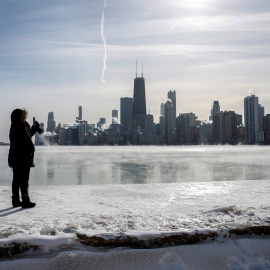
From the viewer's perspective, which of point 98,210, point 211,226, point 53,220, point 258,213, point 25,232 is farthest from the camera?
point 98,210

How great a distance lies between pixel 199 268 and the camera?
2881 millimetres

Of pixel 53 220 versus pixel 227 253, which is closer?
pixel 227 253

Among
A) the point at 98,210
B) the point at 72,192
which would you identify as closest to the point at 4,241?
the point at 98,210

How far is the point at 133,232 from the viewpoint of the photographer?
3318 mm

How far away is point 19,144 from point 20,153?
15 centimetres

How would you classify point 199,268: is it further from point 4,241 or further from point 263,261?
point 4,241

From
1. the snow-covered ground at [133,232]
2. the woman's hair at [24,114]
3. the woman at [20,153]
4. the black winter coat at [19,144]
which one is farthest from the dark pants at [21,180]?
the woman's hair at [24,114]

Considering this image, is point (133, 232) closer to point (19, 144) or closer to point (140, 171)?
point (19, 144)

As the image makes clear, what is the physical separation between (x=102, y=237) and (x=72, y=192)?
3.24m

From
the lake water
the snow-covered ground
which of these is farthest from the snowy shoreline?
the lake water

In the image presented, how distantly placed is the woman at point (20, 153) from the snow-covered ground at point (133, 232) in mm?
245

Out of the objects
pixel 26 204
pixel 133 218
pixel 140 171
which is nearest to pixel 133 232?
pixel 133 218

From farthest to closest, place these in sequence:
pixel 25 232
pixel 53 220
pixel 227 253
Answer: pixel 53 220 < pixel 25 232 < pixel 227 253

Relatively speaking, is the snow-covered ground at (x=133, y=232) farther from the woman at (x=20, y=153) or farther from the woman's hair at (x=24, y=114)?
the woman's hair at (x=24, y=114)
